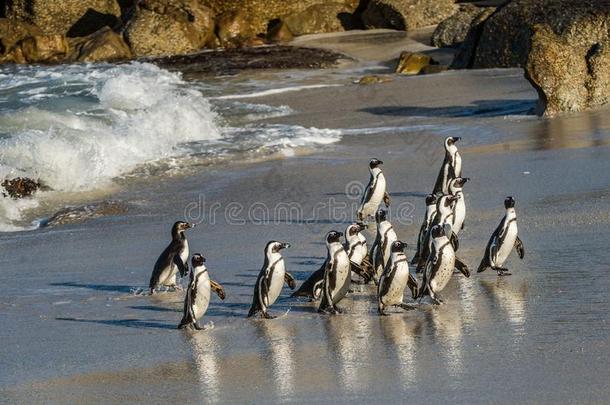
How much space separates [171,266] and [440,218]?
2.11 metres

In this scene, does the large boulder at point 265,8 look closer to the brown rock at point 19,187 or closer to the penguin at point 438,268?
the brown rock at point 19,187

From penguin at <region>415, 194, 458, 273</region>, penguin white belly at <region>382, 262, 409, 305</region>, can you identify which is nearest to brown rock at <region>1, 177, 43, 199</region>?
penguin at <region>415, 194, 458, 273</region>

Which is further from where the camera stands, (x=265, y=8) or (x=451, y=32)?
(x=265, y=8)

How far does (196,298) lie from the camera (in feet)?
25.7

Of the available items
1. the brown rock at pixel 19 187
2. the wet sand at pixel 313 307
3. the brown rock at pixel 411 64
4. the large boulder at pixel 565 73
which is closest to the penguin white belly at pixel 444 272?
the wet sand at pixel 313 307

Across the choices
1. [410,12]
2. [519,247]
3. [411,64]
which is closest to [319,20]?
[410,12]

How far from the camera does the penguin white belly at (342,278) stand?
807 centimetres

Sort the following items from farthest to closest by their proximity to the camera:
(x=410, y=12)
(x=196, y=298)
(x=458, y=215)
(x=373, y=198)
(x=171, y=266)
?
(x=410, y=12) < (x=373, y=198) < (x=458, y=215) < (x=171, y=266) < (x=196, y=298)

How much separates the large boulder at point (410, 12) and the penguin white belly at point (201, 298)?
73.1 feet

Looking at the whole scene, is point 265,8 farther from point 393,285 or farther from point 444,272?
point 393,285

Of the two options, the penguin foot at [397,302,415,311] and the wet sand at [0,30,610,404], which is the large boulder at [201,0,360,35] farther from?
the penguin foot at [397,302,415,311]

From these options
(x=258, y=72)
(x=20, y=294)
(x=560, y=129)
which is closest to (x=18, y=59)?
(x=258, y=72)

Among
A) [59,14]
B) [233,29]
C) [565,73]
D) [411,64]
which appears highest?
[59,14]

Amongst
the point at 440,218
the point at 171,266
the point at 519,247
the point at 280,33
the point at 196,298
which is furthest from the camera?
the point at 280,33
